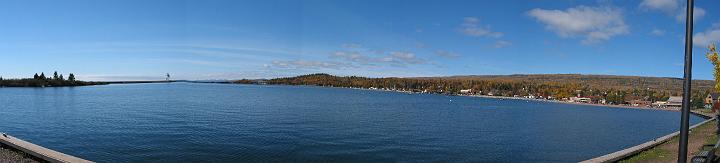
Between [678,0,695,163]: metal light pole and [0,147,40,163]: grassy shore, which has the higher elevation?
[678,0,695,163]: metal light pole

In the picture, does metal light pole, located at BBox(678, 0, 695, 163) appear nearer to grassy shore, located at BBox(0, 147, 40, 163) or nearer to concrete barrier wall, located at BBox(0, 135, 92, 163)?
concrete barrier wall, located at BBox(0, 135, 92, 163)

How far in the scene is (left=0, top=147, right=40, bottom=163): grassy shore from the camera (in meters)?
29.7

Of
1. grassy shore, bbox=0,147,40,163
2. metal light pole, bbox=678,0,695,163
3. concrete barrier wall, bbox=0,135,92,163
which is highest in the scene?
metal light pole, bbox=678,0,695,163

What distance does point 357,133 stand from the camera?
56031 mm

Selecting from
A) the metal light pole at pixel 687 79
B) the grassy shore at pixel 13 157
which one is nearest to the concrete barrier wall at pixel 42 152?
the grassy shore at pixel 13 157

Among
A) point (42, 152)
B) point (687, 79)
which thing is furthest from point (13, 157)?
point (687, 79)

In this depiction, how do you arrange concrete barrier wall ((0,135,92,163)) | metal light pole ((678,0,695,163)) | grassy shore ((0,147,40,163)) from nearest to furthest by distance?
metal light pole ((678,0,695,163)), concrete barrier wall ((0,135,92,163)), grassy shore ((0,147,40,163))

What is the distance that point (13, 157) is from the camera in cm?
3086

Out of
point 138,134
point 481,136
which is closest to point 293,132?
point 138,134

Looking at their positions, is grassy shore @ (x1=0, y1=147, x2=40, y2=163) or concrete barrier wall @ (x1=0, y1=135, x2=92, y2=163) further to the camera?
grassy shore @ (x1=0, y1=147, x2=40, y2=163)

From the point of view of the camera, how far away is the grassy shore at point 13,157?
29656 millimetres

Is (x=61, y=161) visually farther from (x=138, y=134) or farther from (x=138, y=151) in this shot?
(x=138, y=134)

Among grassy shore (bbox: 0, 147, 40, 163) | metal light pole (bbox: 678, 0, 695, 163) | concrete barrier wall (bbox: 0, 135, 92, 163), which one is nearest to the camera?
metal light pole (bbox: 678, 0, 695, 163)

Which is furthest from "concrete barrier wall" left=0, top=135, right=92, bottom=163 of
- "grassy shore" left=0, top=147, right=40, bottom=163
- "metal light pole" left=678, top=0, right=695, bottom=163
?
"metal light pole" left=678, top=0, right=695, bottom=163
